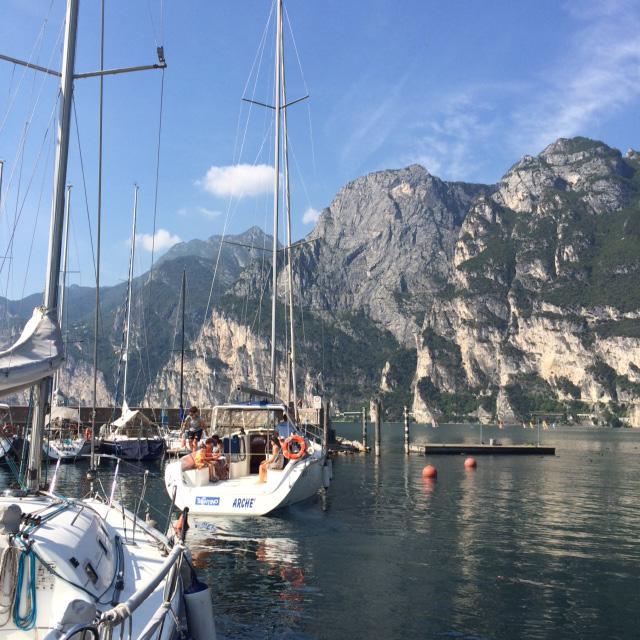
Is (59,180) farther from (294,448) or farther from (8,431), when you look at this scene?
(8,431)

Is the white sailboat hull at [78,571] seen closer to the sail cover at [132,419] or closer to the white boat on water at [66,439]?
the white boat on water at [66,439]

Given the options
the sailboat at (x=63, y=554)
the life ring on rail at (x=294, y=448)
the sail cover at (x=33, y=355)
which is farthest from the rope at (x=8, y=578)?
the life ring on rail at (x=294, y=448)

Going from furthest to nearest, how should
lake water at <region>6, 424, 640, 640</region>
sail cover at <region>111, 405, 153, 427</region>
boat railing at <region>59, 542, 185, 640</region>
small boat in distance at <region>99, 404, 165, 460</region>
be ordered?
sail cover at <region>111, 405, 153, 427</region> < small boat in distance at <region>99, 404, 165, 460</region> < lake water at <region>6, 424, 640, 640</region> < boat railing at <region>59, 542, 185, 640</region>

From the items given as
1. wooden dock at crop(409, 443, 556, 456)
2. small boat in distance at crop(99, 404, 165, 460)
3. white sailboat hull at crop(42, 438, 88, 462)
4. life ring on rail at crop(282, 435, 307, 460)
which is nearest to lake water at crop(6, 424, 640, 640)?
life ring on rail at crop(282, 435, 307, 460)

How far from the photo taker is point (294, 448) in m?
20.1

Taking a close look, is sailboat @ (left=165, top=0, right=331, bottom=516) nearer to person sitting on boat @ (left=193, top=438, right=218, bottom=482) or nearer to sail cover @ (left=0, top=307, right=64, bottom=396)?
person sitting on boat @ (left=193, top=438, right=218, bottom=482)

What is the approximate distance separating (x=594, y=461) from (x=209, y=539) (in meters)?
43.6

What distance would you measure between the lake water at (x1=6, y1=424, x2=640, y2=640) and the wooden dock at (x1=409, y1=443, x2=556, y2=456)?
26889 millimetres

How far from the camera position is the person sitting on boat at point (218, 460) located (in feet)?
67.1

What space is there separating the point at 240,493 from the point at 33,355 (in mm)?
11273

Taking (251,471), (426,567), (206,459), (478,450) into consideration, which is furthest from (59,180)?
(478,450)

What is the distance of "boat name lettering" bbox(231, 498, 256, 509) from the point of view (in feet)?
60.8

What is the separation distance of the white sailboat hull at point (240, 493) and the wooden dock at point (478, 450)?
1476 inches

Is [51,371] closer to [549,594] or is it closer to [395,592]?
[395,592]
